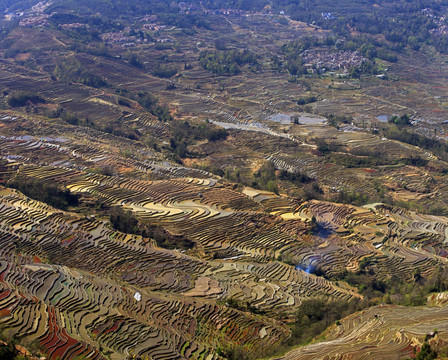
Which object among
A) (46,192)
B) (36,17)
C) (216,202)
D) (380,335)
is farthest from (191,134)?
(36,17)

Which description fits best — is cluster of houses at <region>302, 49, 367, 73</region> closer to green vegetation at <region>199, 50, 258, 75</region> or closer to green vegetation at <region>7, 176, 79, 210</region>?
green vegetation at <region>199, 50, 258, 75</region>

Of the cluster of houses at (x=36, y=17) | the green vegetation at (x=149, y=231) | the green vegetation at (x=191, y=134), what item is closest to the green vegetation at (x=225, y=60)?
the green vegetation at (x=191, y=134)

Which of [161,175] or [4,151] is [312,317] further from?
[4,151]

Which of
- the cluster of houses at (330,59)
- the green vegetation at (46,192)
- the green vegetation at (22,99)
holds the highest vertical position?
the green vegetation at (22,99)

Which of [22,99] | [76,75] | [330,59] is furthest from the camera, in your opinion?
[330,59]

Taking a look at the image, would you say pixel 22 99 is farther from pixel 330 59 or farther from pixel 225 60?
pixel 330 59

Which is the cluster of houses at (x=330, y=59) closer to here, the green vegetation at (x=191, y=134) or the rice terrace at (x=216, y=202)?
the rice terrace at (x=216, y=202)
